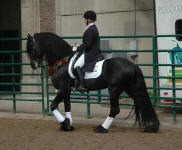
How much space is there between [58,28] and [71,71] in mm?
7224

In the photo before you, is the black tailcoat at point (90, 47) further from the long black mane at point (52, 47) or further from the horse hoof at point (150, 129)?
the horse hoof at point (150, 129)

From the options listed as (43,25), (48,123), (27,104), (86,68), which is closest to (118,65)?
(86,68)

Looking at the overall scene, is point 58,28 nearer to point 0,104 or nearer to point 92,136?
point 0,104

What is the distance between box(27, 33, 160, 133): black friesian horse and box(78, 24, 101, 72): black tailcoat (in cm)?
25

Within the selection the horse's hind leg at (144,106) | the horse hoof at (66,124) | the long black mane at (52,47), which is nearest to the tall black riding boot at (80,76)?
the long black mane at (52,47)

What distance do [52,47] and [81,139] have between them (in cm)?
209

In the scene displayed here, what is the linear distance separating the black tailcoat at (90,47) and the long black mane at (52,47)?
1.77ft

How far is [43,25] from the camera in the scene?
1562 centimetres

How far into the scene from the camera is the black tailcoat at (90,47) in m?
8.74

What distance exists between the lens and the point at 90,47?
8797mm

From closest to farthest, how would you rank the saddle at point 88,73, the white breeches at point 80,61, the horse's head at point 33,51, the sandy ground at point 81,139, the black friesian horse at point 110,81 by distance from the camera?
the sandy ground at point 81,139, the black friesian horse at point 110,81, the saddle at point 88,73, the white breeches at point 80,61, the horse's head at point 33,51

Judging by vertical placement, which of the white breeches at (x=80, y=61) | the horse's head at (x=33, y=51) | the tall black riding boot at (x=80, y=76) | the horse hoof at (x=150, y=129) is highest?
the horse's head at (x=33, y=51)

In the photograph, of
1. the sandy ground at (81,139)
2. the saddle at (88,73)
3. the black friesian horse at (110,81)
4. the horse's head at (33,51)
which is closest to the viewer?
the sandy ground at (81,139)

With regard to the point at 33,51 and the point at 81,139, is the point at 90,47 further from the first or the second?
the point at 81,139
